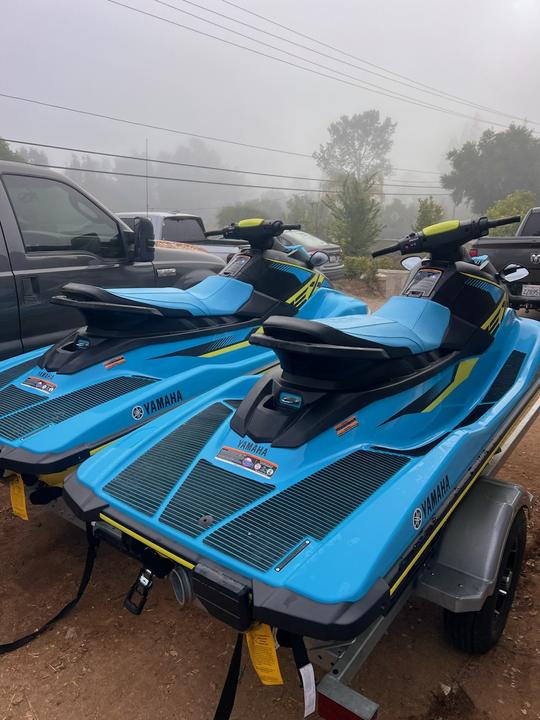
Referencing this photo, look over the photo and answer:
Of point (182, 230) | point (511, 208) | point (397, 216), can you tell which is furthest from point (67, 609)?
point (397, 216)

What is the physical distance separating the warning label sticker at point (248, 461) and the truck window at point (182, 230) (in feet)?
31.6

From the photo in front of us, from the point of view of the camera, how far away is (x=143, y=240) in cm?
462

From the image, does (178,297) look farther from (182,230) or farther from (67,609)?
(182,230)

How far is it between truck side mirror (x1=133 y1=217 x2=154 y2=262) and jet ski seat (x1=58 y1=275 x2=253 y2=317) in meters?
0.79

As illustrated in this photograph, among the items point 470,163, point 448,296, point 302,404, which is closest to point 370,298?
point 448,296

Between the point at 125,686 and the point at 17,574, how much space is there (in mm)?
1122

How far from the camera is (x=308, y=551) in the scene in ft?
5.80

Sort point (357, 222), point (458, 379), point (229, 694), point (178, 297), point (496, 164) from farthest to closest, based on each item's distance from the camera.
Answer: point (496, 164), point (357, 222), point (178, 297), point (458, 379), point (229, 694)

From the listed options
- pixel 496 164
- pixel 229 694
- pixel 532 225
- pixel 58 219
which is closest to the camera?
pixel 229 694

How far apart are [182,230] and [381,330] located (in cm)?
Result: 991

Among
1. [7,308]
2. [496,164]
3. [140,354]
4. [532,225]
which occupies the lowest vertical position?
[140,354]

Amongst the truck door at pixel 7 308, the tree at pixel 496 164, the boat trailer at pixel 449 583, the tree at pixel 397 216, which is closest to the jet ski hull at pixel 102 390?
the truck door at pixel 7 308

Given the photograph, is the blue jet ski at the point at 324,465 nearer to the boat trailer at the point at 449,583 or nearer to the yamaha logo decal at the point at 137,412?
the boat trailer at the point at 449,583

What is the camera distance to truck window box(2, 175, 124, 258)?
4082mm
